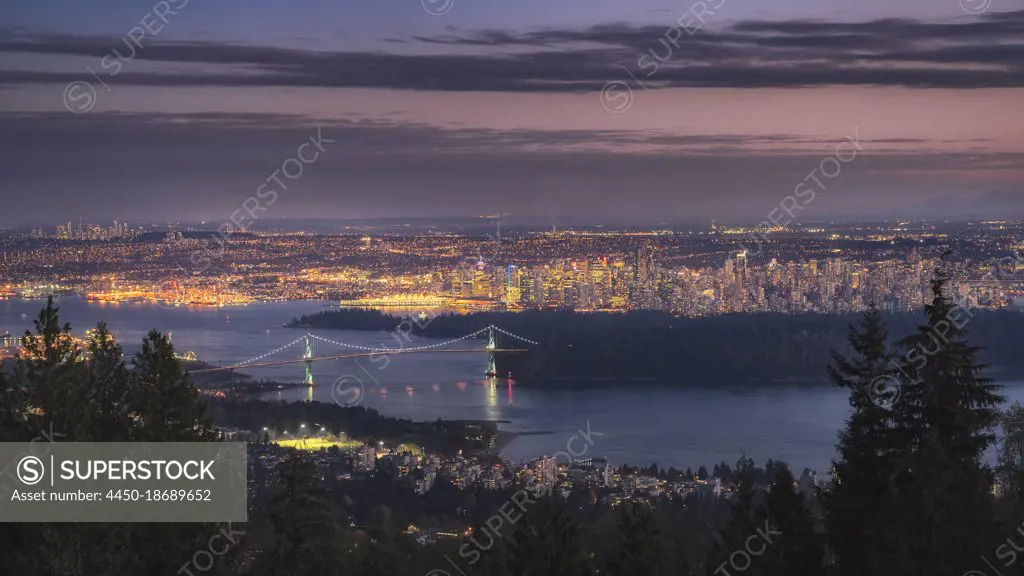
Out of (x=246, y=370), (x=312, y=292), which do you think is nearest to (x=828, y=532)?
(x=246, y=370)

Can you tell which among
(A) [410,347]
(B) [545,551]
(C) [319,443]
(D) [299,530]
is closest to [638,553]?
(B) [545,551]

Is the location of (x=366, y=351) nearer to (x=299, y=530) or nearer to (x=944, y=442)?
(x=299, y=530)

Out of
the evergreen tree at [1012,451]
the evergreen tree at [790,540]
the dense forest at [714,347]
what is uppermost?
the dense forest at [714,347]

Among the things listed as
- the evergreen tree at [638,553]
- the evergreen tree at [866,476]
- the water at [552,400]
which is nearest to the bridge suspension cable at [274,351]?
the water at [552,400]

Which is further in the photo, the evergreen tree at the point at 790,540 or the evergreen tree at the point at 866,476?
the evergreen tree at the point at 790,540

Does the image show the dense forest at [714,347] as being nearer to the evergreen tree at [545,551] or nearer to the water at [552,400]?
the water at [552,400]

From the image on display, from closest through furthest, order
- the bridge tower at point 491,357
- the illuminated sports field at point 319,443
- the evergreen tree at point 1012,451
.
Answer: the evergreen tree at point 1012,451 → the illuminated sports field at point 319,443 → the bridge tower at point 491,357

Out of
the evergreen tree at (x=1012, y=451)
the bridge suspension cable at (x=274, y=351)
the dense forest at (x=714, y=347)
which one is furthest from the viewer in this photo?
the bridge suspension cable at (x=274, y=351)
